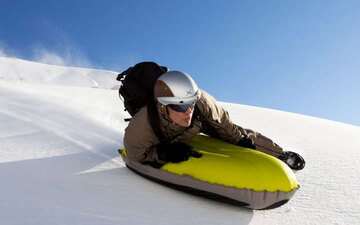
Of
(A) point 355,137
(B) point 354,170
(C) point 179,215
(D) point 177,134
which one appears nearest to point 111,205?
(C) point 179,215

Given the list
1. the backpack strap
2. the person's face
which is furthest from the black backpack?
the person's face

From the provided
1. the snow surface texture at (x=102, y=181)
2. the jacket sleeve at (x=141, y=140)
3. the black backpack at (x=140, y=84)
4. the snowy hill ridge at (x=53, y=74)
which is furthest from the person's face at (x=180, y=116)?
the snowy hill ridge at (x=53, y=74)

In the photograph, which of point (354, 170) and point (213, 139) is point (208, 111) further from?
point (354, 170)

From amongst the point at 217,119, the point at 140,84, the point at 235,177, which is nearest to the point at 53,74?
the point at 140,84

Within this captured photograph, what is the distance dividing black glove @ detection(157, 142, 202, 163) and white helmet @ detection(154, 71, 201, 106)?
424 mm

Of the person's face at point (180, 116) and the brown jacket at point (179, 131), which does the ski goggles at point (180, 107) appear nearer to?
the person's face at point (180, 116)

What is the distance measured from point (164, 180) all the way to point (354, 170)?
7.89ft

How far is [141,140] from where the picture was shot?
2.86 m

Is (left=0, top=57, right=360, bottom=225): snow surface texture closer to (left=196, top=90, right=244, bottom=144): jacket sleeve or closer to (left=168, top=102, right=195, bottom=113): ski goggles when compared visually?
(left=168, top=102, right=195, bottom=113): ski goggles

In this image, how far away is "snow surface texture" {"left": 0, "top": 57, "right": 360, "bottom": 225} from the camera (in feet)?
7.02

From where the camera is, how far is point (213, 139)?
3428 millimetres

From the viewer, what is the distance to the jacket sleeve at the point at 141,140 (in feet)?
9.39

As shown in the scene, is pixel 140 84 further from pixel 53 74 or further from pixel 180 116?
pixel 53 74

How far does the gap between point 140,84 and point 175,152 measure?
2.93 feet
